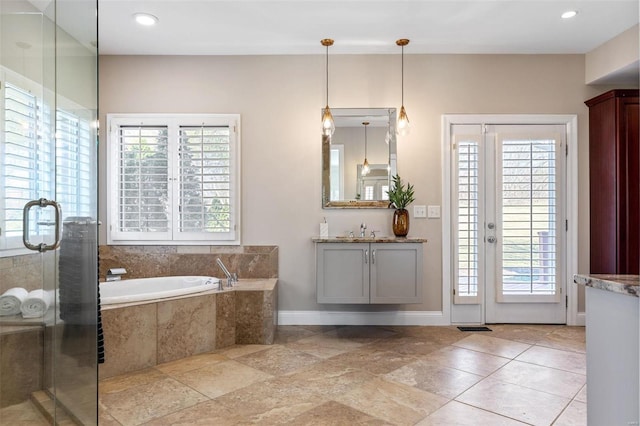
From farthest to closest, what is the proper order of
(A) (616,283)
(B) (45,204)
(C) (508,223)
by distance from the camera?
(C) (508,223), (B) (45,204), (A) (616,283)

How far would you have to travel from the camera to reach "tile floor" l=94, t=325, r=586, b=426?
6.60ft

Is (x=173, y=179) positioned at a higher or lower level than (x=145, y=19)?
lower

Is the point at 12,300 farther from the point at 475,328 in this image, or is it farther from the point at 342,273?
the point at 475,328

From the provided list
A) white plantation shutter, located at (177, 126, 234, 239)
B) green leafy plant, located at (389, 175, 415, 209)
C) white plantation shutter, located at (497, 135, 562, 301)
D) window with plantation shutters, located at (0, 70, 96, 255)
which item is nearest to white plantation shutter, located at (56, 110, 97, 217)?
window with plantation shutters, located at (0, 70, 96, 255)

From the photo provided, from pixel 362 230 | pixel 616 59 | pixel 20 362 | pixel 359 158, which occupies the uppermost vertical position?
pixel 616 59

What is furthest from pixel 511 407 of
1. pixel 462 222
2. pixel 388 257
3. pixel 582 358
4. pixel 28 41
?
pixel 28 41

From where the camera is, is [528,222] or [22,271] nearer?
[22,271]

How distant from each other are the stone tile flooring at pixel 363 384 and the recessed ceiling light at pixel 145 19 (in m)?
2.75

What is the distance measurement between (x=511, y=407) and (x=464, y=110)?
106 inches

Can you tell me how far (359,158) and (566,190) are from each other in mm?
2075

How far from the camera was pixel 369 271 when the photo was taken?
3.29 meters

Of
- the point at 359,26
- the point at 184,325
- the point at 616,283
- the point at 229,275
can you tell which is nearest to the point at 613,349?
the point at 616,283

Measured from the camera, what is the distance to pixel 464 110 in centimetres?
371

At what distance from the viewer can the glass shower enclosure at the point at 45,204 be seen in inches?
64.2
